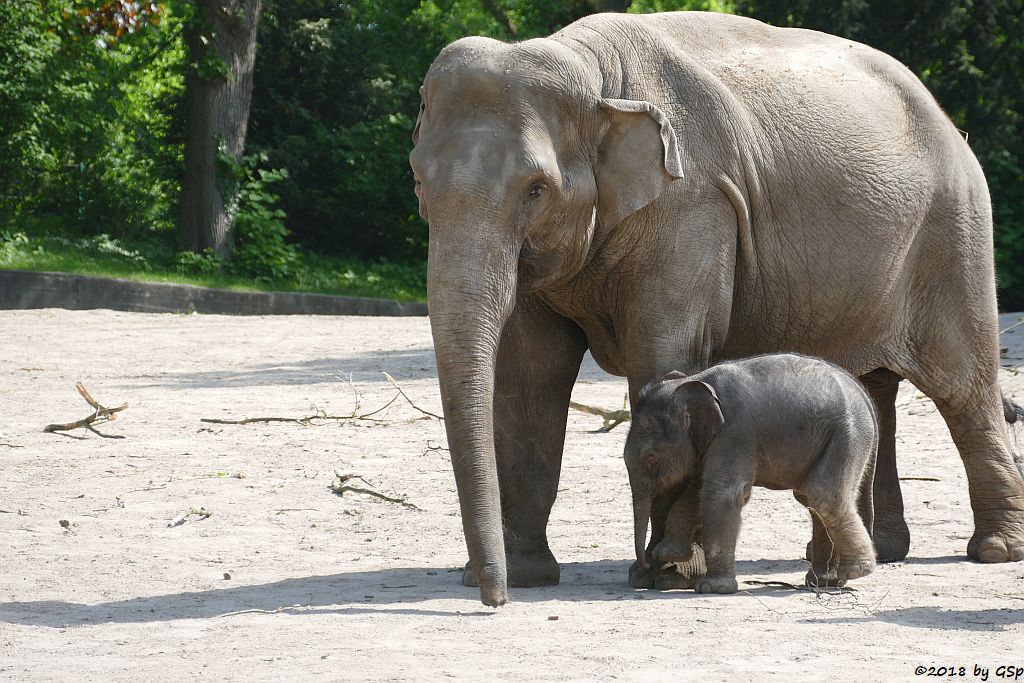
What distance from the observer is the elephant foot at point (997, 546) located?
7023mm

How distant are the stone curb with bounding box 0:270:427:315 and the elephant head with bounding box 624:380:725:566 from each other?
14.9 metres

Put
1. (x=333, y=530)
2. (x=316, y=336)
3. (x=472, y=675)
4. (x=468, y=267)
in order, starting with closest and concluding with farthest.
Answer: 1. (x=472, y=675)
2. (x=468, y=267)
3. (x=333, y=530)
4. (x=316, y=336)

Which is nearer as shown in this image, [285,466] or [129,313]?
[285,466]

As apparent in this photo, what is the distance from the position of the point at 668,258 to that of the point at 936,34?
17.6 m

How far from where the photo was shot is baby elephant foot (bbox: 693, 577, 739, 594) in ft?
19.2

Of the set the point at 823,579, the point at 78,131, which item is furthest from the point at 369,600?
the point at 78,131

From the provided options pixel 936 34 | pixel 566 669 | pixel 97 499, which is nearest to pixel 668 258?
pixel 566 669

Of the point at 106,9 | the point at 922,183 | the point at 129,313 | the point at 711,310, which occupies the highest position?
the point at 106,9

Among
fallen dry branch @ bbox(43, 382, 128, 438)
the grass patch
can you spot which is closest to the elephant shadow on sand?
fallen dry branch @ bbox(43, 382, 128, 438)

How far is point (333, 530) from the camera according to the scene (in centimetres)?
768

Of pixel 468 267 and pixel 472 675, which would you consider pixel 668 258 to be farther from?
pixel 472 675

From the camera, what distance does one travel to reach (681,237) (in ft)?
19.8

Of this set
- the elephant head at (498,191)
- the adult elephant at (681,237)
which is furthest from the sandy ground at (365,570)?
the elephant head at (498,191)

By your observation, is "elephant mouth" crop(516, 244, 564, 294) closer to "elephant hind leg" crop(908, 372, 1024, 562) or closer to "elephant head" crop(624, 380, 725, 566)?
"elephant head" crop(624, 380, 725, 566)
